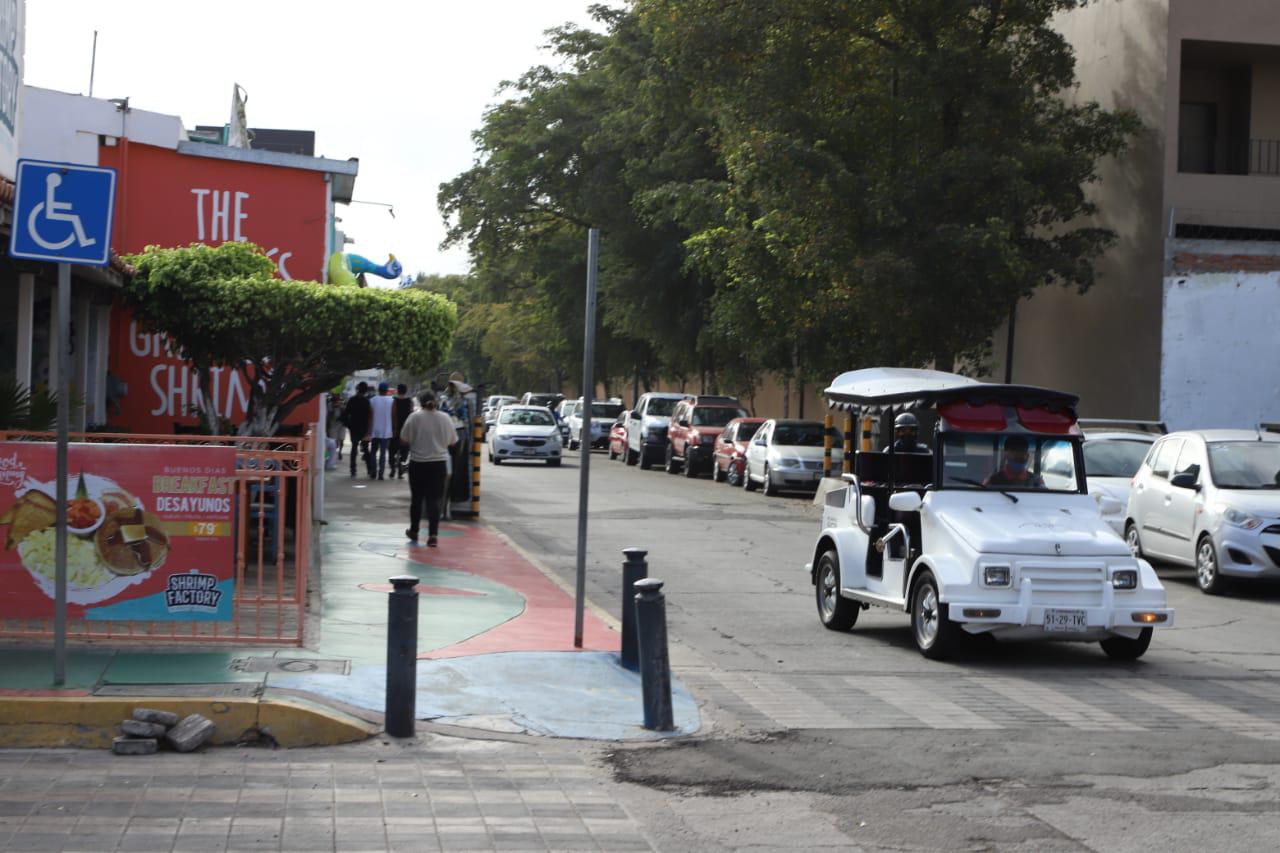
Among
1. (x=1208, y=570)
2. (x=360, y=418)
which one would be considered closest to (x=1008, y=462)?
(x=1208, y=570)

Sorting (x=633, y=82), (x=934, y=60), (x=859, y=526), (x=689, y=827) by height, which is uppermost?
(x=633, y=82)

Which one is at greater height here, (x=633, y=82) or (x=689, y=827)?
(x=633, y=82)

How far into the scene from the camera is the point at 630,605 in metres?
10.1

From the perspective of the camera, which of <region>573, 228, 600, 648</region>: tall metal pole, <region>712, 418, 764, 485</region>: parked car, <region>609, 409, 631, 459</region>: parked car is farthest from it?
<region>609, 409, 631, 459</region>: parked car

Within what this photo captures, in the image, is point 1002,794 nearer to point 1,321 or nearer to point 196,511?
point 196,511

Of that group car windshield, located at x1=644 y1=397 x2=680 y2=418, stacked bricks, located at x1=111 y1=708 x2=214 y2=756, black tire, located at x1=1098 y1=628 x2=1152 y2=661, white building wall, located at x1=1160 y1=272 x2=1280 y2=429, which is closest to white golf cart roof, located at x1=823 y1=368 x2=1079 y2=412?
black tire, located at x1=1098 y1=628 x2=1152 y2=661

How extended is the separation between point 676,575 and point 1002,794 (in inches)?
371

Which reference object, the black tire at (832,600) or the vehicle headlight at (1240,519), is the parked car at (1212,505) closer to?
the vehicle headlight at (1240,519)

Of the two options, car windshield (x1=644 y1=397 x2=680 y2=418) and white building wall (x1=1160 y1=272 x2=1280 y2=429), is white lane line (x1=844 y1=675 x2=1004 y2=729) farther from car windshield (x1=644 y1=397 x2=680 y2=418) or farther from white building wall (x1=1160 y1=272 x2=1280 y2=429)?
car windshield (x1=644 y1=397 x2=680 y2=418)

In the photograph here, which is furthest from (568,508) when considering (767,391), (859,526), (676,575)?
(767,391)

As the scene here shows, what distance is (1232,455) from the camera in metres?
17.1

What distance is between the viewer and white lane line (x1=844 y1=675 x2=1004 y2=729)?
29.5 ft

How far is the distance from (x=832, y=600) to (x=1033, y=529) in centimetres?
228

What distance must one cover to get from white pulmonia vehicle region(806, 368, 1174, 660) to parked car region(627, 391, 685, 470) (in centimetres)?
2732
